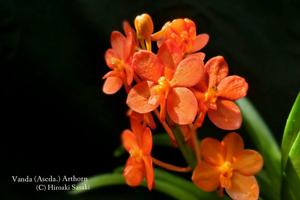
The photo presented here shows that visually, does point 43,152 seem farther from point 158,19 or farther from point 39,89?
point 158,19

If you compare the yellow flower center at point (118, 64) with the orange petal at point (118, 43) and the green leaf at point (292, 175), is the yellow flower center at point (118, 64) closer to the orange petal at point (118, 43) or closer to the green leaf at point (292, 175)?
the orange petal at point (118, 43)

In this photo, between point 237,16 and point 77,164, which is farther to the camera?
point 77,164

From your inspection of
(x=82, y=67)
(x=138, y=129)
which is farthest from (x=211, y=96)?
(x=82, y=67)

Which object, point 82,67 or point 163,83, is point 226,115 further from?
point 82,67

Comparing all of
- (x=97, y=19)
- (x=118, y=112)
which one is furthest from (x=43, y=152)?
(x=97, y=19)

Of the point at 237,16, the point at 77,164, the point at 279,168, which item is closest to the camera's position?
the point at 279,168

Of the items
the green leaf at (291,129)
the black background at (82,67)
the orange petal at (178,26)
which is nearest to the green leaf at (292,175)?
the green leaf at (291,129)
